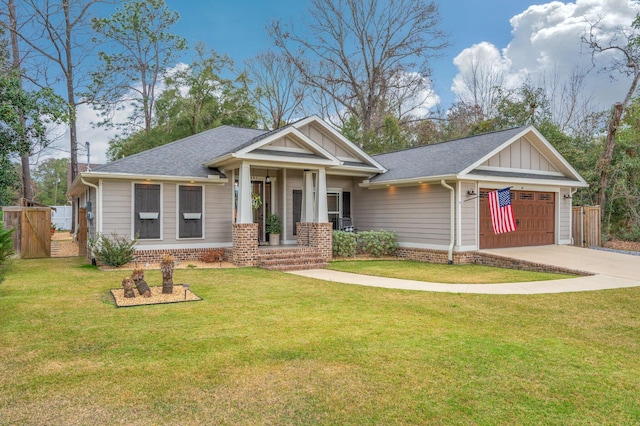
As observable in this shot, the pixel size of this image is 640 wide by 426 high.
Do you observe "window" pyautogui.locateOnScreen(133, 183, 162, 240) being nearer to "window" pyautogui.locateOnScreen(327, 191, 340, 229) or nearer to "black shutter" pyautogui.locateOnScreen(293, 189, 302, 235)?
"black shutter" pyautogui.locateOnScreen(293, 189, 302, 235)

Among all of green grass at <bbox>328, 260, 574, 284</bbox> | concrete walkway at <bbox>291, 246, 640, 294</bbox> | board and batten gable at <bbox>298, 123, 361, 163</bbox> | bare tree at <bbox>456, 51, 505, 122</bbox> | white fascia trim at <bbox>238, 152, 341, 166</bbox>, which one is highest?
bare tree at <bbox>456, 51, 505, 122</bbox>

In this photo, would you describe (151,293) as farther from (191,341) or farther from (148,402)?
(148,402)

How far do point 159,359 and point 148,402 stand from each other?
945mm

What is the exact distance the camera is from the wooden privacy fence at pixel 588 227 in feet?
51.3

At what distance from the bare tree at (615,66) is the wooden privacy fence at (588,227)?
3.06 meters

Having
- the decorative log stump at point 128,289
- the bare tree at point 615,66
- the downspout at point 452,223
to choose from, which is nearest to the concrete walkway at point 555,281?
the downspout at point 452,223

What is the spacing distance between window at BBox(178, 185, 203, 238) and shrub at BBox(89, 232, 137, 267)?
1.49 metres

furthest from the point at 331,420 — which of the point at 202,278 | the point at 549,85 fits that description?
the point at 549,85

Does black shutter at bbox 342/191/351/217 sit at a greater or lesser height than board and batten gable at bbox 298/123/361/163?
lesser

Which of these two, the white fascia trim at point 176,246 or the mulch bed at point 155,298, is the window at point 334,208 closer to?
the white fascia trim at point 176,246

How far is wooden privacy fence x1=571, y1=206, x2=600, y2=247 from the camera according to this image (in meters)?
15.6

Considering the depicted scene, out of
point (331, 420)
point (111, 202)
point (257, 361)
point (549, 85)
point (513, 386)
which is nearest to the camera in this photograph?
point (331, 420)

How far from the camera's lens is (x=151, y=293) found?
7234mm

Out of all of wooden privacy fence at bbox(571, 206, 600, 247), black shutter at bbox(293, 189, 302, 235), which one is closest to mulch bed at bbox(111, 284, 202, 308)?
black shutter at bbox(293, 189, 302, 235)
